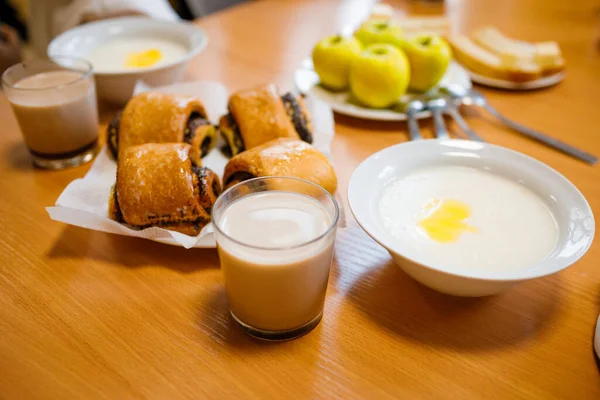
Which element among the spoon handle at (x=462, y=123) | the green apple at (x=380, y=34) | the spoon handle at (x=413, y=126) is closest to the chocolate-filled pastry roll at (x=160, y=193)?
the spoon handle at (x=413, y=126)

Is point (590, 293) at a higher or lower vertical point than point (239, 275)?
lower

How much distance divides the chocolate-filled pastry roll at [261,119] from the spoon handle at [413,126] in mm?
241

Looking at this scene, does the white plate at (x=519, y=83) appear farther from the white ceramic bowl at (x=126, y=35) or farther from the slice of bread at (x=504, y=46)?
the white ceramic bowl at (x=126, y=35)

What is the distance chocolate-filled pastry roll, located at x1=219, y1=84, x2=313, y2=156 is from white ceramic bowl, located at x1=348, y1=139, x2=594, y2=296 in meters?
0.23

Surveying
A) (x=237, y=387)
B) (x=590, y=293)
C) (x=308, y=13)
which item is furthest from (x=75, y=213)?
(x=308, y=13)

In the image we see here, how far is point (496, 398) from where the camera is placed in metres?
0.57

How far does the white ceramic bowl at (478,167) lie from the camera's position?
598 mm

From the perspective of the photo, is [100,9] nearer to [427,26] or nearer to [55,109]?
[55,109]

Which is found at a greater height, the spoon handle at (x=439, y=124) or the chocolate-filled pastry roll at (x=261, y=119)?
the chocolate-filled pastry roll at (x=261, y=119)

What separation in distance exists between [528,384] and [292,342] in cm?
28

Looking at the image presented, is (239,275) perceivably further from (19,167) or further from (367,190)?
(19,167)

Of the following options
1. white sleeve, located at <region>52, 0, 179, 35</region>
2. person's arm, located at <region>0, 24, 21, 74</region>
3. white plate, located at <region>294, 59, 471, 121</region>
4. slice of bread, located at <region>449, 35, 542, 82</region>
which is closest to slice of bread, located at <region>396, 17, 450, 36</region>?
slice of bread, located at <region>449, 35, 542, 82</region>

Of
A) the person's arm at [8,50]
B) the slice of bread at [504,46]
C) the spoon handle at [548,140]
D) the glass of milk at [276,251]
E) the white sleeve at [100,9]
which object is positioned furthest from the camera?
the person's arm at [8,50]

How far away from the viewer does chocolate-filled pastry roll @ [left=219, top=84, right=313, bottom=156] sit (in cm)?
95
